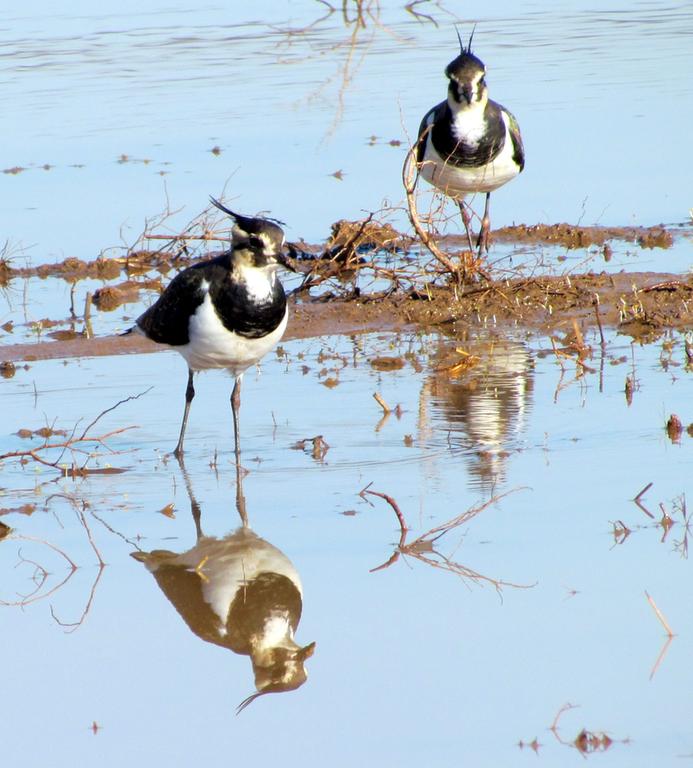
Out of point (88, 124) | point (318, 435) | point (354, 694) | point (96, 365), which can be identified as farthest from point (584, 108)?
point (354, 694)

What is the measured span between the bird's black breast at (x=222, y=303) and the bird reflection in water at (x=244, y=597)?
3.25 feet

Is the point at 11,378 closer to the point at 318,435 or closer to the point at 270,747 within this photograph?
the point at 318,435

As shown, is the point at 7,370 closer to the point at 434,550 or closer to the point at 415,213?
the point at 415,213

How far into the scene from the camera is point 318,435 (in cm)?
677

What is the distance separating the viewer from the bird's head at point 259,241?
6254 mm

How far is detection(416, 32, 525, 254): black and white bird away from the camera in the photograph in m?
9.88

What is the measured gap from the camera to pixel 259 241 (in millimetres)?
6273

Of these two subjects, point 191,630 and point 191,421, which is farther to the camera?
point 191,421

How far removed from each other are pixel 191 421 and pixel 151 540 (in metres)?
1.74

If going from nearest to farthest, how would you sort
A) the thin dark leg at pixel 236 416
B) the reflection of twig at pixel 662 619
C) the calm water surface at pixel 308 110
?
the reflection of twig at pixel 662 619 < the thin dark leg at pixel 236 416 < the calm water surface at pixel 308 110

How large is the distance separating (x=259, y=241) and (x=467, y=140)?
12.8ft

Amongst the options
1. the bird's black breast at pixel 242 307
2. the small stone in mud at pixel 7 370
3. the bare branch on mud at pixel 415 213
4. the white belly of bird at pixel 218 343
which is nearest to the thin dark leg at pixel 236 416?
the white belly of bird at pixel 218 343

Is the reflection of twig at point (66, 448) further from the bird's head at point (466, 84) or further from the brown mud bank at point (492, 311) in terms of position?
the bird's head at point (466, 84)

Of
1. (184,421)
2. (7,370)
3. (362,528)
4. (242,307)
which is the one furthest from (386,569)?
(7,370)
